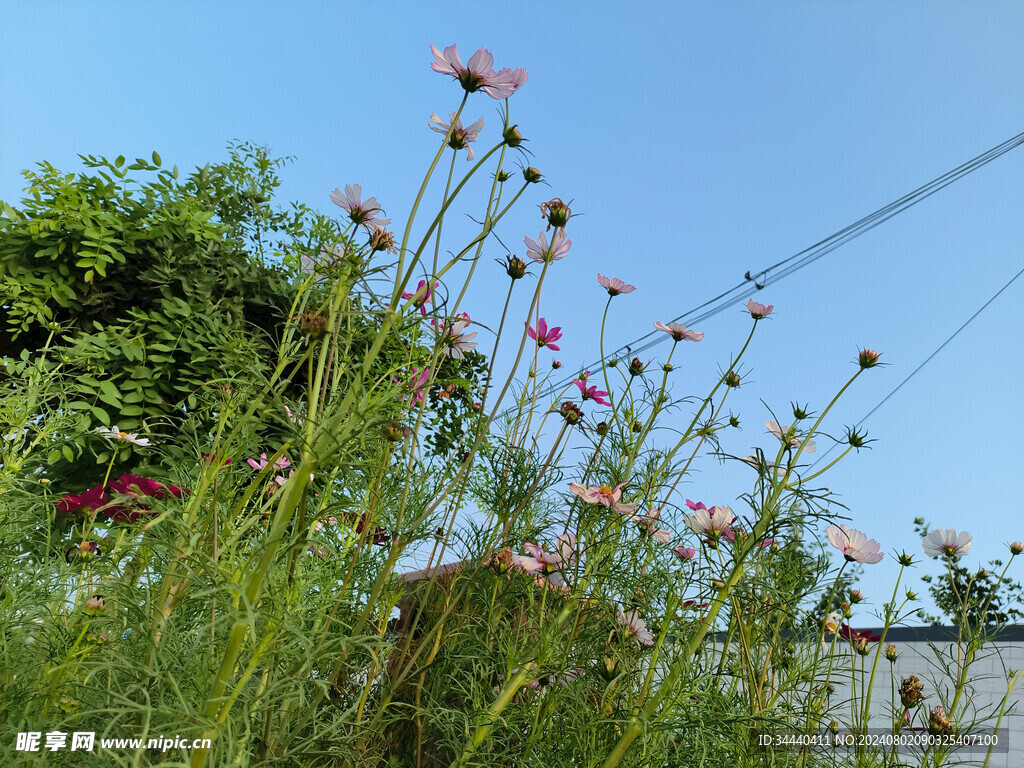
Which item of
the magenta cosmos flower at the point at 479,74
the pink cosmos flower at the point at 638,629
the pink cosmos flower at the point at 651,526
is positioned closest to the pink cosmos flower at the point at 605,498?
the pink cosmos flower at the point at 651,526

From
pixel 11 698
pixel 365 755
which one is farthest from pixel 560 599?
pixel 11 698

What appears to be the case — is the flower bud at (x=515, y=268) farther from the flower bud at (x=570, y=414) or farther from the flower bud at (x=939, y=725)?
the flower bud at (x=939, y=725)

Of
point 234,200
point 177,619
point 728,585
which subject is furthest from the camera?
point 234,200

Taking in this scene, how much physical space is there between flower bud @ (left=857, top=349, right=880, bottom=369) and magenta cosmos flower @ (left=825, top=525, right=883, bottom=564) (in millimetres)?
360

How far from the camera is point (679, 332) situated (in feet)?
6.41

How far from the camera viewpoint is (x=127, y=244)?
11.2 ft

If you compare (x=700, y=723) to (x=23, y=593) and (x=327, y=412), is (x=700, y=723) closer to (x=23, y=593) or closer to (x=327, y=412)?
(x=327, y=412)

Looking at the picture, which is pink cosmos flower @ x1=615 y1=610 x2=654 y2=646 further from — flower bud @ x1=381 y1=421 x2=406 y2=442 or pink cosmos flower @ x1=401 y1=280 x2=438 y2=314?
pink cosmos flower @ x1=401 y1=280 x2=438 y2=314

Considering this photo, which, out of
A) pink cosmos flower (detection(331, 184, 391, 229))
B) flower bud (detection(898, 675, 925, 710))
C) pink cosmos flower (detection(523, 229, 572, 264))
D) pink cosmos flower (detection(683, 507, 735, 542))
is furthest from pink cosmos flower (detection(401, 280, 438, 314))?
flower bud (detection(898, 675, 925, 710))

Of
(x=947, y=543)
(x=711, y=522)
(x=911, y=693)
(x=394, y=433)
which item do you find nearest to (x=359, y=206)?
(x=394, y=433)

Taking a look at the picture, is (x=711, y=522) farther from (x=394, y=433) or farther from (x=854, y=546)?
(x=394, y=433)

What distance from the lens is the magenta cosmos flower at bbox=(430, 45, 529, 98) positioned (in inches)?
45.0

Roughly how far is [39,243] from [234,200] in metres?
1.01

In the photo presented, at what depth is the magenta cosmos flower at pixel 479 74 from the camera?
114 cm
